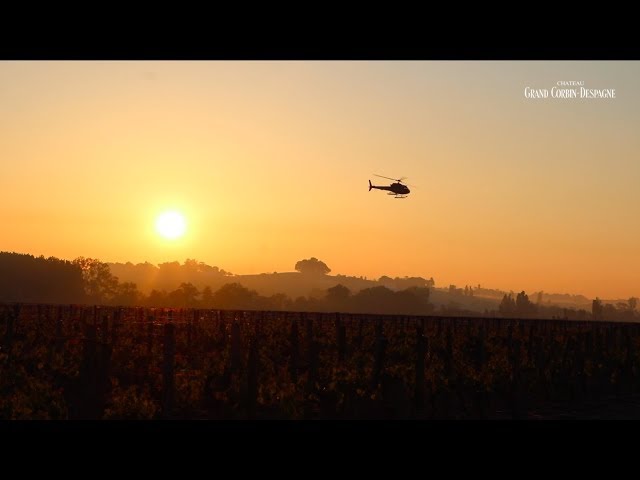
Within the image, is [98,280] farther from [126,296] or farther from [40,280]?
[40,280]

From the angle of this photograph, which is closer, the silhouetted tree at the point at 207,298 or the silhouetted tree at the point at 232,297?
the silhouetted tree at the point at 207,298

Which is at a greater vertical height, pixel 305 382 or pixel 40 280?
pixel 40 280

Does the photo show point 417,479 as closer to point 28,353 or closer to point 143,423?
point 143,423

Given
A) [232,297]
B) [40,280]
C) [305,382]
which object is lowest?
[305,382]

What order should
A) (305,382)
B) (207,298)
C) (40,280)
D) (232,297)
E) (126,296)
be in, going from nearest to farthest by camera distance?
(305,382) < (40,280) < (207,298) < (126,296) < (232,297)

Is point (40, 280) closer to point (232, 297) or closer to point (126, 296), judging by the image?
point (126, 296)

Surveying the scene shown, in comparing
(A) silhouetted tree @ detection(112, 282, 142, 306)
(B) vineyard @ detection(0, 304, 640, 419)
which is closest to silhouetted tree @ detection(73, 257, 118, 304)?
(A) silhouetted tree @ detection(112, 282, 142, 306)

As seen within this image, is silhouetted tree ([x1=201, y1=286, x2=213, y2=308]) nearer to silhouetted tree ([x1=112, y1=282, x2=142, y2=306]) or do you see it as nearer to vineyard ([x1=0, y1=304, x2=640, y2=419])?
silhouetted tree ([x1=112, y1=282, x2=142, y2=306])

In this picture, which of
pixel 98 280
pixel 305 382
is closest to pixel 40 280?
pixel 98 280

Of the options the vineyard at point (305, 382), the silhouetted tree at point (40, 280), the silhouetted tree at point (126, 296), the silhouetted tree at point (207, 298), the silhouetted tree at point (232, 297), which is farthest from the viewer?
the silhouetted tree at point (126, 296)

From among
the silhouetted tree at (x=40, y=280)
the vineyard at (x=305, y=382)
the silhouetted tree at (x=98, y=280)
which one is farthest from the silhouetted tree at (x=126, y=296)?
the vineyard at (x=305, y=382)

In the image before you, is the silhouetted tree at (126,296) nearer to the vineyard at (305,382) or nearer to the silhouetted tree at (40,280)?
the silhouetted tree at (40,280)

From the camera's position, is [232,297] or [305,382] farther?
[232,297]

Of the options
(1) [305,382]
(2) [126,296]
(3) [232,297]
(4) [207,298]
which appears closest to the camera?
(1) [305,382]
